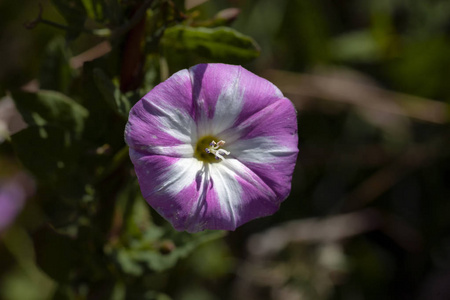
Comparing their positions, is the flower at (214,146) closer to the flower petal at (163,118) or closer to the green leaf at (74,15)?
the flower petal at (163,118)

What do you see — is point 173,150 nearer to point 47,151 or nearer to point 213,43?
point 213,43

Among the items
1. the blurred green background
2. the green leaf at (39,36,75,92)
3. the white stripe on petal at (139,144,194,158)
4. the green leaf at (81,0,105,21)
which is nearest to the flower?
the white stripe on petal at (139,144,194,158)

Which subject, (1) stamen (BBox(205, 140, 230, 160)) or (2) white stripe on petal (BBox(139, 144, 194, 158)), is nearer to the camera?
(2) white stripe on petal (BBox(139, 144, 194, 158))

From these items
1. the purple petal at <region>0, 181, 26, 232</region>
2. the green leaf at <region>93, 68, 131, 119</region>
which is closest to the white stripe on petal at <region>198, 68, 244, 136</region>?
the green leaf at <region>93, 68, 131, 119</region>

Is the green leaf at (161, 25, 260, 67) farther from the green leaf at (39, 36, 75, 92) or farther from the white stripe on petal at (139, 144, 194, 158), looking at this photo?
the green leaf at (39, 36, 75, 92)

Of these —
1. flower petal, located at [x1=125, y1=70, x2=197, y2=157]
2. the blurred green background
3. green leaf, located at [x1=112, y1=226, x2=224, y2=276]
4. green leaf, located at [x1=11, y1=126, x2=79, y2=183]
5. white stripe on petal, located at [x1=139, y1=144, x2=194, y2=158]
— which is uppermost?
flower petal, located at [x1=125, y1=70, x2=197, y2=157]

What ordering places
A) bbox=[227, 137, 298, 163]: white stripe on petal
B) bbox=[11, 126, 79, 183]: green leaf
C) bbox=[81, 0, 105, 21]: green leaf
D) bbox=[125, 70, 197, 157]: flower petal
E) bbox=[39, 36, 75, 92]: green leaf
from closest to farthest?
bbox=[125, 70, 197, 157]: flower petal → bbox=[227, 137, 298, 163]: white stripe on petal → bbox=[81, 0, 105, 21]: green leaf → bbox=[11, 126, 79, 183]: green leaf → bbox=[39, 36, 75, 92]: green leaf

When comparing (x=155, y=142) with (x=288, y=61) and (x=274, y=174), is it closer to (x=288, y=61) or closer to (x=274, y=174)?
(x=274, y=174)

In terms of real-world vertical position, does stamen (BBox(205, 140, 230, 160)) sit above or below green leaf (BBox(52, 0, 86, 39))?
below

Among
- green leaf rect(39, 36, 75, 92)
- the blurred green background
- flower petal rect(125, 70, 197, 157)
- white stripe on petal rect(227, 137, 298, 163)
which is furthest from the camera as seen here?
the blurred green background
